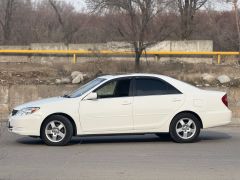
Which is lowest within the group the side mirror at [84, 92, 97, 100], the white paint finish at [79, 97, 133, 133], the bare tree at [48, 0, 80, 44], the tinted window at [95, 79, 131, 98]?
the white paint finish at [79, 97, 133, 133]

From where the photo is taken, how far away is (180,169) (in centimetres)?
943

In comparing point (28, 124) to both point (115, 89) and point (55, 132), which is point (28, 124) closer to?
point (55, 132)

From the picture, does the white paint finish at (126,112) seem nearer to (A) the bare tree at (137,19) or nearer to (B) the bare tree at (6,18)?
(A) the bare tree at (137,19)

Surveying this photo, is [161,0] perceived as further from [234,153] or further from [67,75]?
[234,153]

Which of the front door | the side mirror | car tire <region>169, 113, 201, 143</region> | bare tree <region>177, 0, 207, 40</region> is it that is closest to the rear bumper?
car tire <region>169, 113, 201, 143</region>

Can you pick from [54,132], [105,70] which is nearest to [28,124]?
[54,132]

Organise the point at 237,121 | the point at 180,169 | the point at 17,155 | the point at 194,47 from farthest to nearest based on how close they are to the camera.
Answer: the point at 194,47 → the point at 237,121 → the point at 17,155 → the point at 180,169

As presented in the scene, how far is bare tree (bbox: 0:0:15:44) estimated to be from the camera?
127 feet

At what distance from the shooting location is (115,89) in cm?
1254

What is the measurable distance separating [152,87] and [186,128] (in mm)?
1113

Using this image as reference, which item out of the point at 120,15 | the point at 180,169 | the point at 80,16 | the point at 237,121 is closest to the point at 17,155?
the point at 180,169

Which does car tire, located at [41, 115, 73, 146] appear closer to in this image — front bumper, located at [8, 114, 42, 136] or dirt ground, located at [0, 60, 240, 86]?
front bumper, located at [8, 114, 42, 136]

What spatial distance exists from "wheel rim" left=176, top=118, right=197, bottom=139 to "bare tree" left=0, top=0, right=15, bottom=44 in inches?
1024

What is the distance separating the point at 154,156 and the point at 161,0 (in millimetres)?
16466
